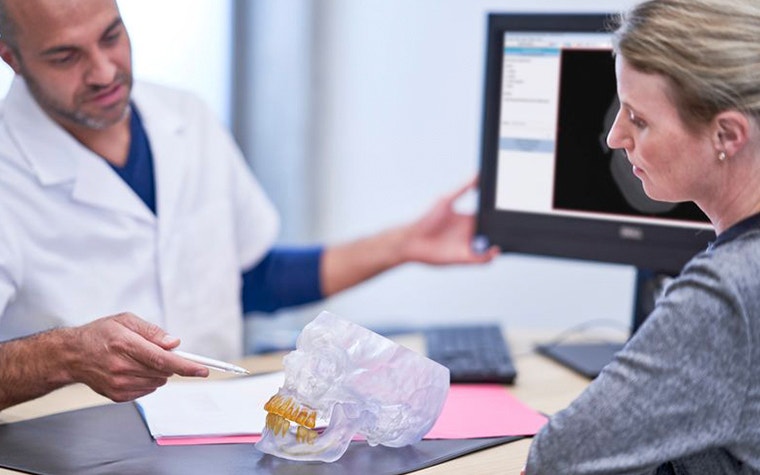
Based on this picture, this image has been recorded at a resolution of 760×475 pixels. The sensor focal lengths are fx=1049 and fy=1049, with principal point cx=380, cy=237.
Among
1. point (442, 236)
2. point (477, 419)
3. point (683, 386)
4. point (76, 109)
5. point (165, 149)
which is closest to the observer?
point (683, 386)

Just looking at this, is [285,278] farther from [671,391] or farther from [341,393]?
[671,391]

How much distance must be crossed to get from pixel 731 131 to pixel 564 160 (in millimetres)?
651

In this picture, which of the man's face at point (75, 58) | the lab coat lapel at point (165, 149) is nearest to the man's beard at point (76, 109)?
the man's face at point (75, 58)

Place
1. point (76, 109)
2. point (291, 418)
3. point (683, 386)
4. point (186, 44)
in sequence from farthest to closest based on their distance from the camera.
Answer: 1. point (186, 44)
2. point (76, 109)
3. point (291, 418)
4. point (683, 386)

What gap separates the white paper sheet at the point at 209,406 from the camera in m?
1.24

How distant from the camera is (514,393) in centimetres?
146

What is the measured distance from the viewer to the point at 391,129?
2738mm

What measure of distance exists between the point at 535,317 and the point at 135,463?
1665 mm

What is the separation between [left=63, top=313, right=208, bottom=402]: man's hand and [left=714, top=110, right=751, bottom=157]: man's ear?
1.89 ft

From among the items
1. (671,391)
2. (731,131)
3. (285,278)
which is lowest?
(285,278)

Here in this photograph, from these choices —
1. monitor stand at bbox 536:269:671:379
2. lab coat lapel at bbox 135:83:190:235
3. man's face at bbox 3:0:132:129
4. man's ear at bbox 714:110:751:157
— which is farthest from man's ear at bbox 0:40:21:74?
man's ear at bbox 714:110:751:157

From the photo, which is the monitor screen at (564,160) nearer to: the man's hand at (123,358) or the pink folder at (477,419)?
the pink folder at (477,419)

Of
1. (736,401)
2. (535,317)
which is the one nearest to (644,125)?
(736,401)

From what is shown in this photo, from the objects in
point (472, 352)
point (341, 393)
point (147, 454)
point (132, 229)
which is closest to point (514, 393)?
point (472, 352)
